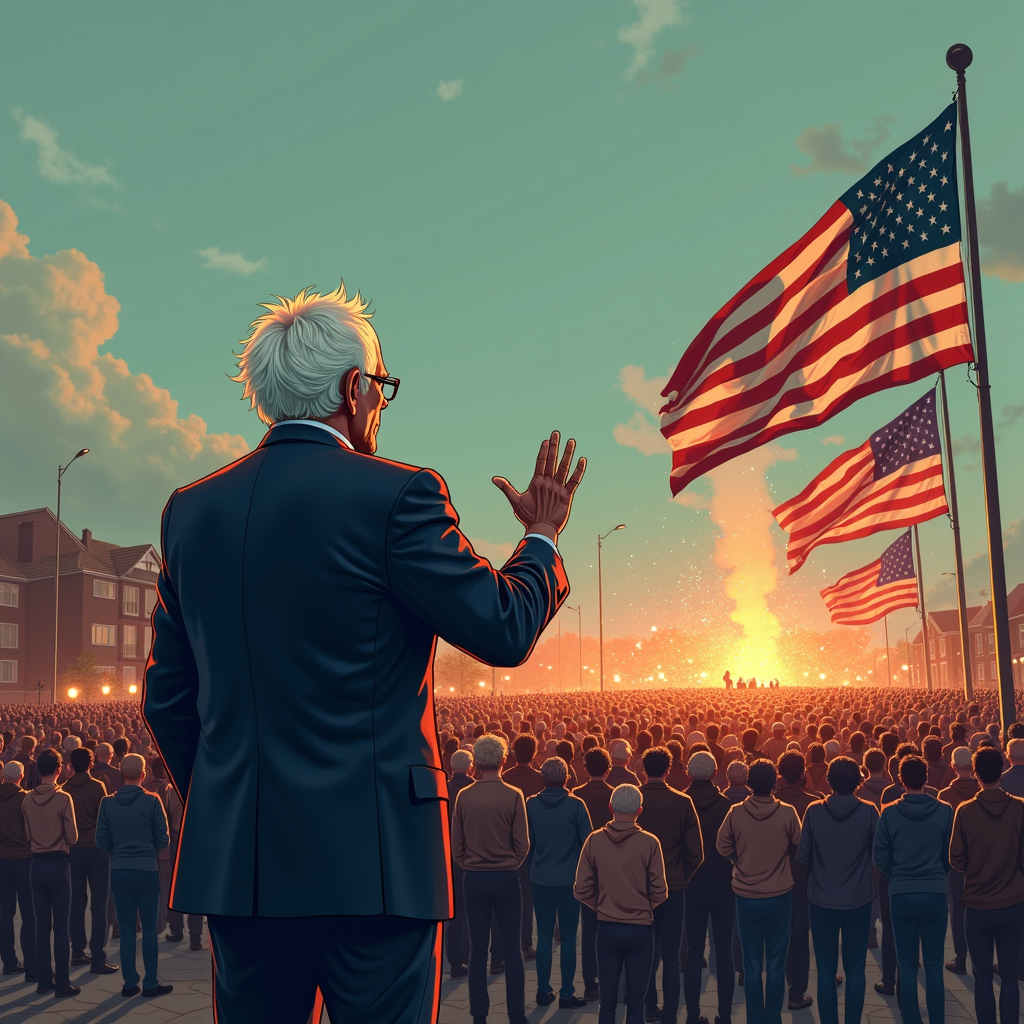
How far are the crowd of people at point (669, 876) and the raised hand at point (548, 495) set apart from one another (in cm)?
583

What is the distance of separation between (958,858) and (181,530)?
24.5 feet

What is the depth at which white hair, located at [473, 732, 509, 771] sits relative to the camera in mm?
9055

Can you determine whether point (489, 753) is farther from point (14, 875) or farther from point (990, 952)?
point (14, 875)

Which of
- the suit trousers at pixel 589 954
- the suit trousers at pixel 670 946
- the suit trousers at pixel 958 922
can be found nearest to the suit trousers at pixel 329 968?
the suit trousers at pixel 670 946

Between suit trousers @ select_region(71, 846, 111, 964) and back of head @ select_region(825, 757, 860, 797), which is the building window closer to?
suit trousers @ select_region(71, 846, 111, 964)

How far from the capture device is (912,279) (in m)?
12.9

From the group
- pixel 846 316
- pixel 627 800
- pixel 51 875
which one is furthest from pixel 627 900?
pixel 846 316

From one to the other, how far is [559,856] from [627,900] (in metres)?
1.82

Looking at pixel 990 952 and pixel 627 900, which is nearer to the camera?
pixel 627 900

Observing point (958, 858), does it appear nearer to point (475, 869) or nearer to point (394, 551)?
point (475, 869)

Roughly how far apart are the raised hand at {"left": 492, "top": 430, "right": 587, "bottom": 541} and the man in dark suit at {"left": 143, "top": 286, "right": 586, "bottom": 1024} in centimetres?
17

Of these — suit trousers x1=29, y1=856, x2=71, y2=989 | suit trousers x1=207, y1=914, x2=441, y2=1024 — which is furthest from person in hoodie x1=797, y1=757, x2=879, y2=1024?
suit trousers x1=29, y1=856, x2=71, y2=989

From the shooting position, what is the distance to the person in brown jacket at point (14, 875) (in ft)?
33.4

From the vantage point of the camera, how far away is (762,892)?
8.00 meters
